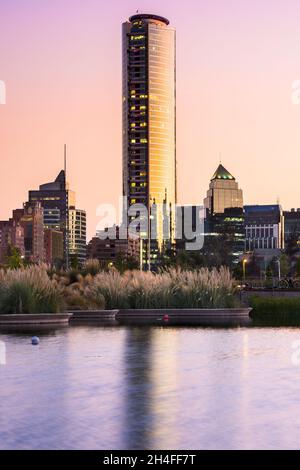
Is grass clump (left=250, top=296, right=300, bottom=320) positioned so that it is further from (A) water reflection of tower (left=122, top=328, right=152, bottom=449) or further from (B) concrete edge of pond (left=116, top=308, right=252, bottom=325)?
(A) water reflection of tower (left=122, top=328, right=152, bottom=449)

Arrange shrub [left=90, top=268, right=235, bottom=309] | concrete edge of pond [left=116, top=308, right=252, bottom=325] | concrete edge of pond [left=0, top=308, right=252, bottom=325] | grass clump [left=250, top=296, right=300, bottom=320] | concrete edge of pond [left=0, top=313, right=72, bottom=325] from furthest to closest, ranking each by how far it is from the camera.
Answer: grass clump [left=250, top=296, right=300, bottom=320] → shrub [left=90, top=268, right=235, bottom=309] → concrete edge of pond [left=116, top=308, right=252, bottom=325] → concrete edge of pond [left=0, top=308, right=252, bottom=325] → concrete edge of pond [left=0, top=313, right=72, bottom=325]

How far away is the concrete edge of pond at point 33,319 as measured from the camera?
24984 millimetres

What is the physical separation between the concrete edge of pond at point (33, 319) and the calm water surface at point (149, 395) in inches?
221

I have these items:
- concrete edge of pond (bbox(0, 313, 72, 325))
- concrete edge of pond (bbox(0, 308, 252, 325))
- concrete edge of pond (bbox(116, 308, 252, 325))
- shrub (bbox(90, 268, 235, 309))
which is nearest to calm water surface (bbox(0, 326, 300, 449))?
concrete edge of pond (bbox(0, 313, 72, 325))

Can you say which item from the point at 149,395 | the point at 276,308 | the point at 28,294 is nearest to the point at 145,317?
the point at 28,294

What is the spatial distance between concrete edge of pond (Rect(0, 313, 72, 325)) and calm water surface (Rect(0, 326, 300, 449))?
221 inches

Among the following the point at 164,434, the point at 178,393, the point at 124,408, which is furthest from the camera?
the point at 178,393

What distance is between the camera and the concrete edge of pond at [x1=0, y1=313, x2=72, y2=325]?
24984 mm

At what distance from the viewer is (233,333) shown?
2231cm

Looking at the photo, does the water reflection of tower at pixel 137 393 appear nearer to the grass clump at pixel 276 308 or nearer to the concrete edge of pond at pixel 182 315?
the concrete edge of pond at pixel 182 315

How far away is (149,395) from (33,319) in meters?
14.5
